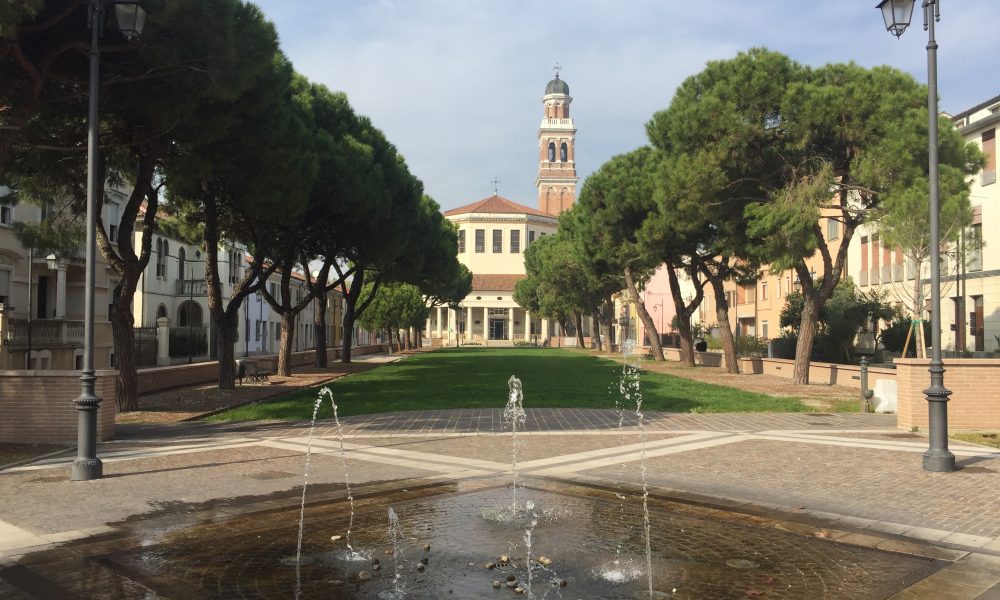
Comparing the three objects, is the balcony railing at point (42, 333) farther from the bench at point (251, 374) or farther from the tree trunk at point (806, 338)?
the tree trunk at point (806, 338)

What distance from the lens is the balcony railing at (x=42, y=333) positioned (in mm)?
27250

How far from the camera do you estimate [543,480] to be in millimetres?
8945

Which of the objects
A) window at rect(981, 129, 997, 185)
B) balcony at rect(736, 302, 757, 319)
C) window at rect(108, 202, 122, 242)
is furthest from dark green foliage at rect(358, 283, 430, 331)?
window at rect(981, 129, 997, 185)

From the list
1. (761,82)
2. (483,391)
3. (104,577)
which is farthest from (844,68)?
(104,577)

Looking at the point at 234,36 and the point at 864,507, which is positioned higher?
the point at 234,36

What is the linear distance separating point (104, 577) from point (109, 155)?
47.0 ft

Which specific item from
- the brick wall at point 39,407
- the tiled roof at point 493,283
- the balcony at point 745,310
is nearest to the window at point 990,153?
the balcony at point 745,310

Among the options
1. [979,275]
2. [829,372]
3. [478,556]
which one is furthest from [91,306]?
[979,275]

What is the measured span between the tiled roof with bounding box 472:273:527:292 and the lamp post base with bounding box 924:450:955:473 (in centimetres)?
9440

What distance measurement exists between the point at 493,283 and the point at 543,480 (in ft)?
322

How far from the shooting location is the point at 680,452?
36.6ft

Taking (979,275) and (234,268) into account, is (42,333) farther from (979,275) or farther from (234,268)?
(979,275)

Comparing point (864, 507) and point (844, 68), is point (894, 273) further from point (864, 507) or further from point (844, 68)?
point (864, 507)

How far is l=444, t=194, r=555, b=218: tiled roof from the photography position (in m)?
113
